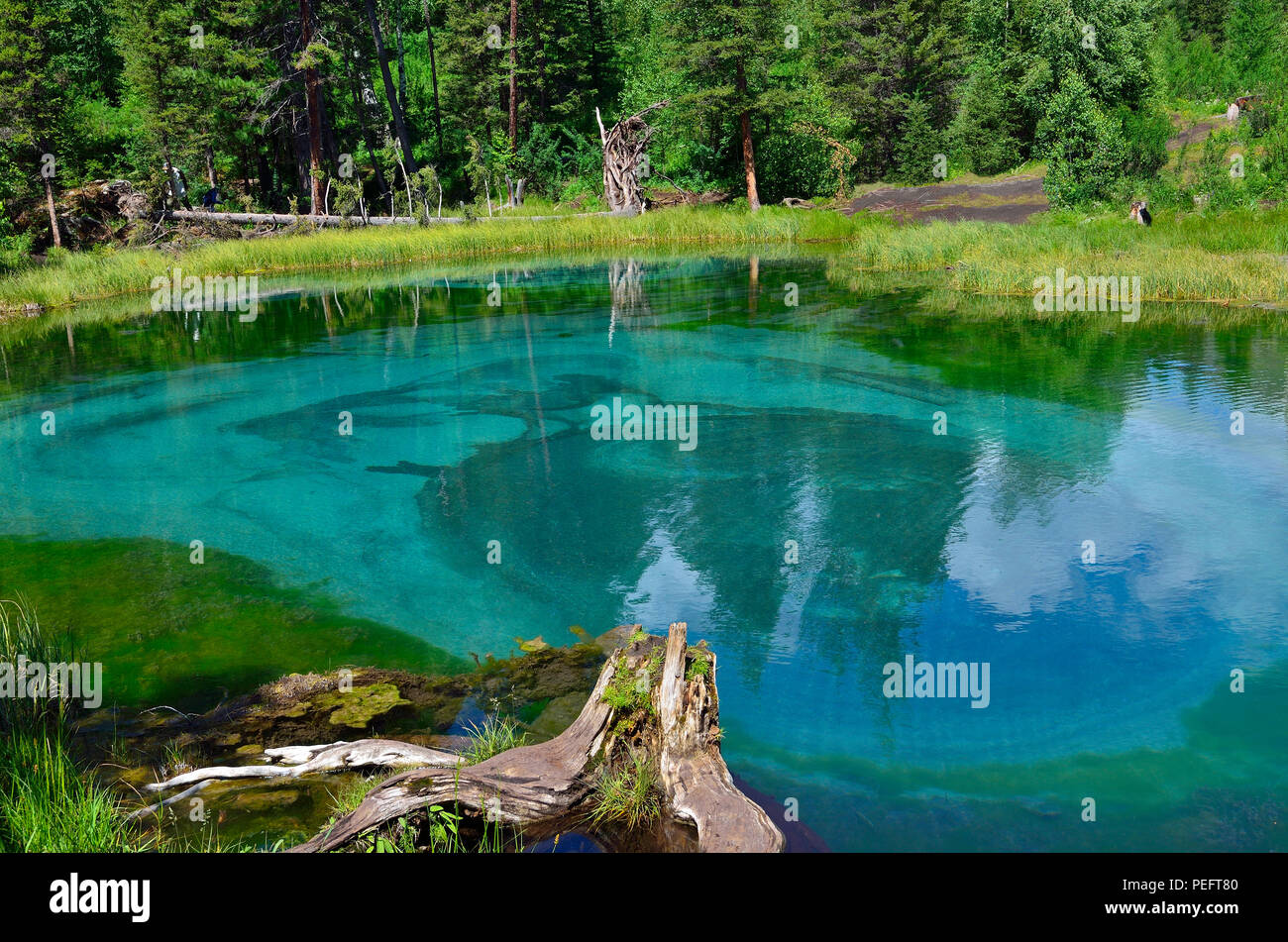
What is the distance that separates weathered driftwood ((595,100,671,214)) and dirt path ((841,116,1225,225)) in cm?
723

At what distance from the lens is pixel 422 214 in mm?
26688

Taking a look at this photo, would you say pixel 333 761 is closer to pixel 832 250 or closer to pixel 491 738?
pixel 491 738

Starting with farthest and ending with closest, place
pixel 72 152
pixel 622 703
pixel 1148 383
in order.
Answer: pixel 72 152 → pixel 1148 383 → pixel 622 703

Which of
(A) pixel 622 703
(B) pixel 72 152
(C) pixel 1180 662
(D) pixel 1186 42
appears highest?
(D) pixel 1186 42

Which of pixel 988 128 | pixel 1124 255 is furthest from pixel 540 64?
pixel 1124 255

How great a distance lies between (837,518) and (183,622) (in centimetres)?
454

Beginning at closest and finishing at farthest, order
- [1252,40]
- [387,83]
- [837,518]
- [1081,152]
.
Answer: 1. [837,518]
2. [1081,152]
3. [387,83]
4. [1252,40]

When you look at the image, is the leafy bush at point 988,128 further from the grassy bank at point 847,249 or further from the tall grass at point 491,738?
the tall grass at point 491,738

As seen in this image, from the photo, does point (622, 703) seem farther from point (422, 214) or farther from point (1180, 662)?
point (422, 214)

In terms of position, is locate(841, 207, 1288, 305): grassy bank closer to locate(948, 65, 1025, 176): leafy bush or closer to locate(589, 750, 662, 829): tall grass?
locate(948, 65, 1025, 176): leafy bush

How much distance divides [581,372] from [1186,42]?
136 feet

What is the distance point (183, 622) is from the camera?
5992 millimetres
